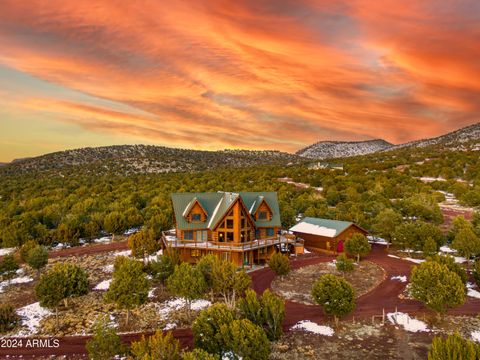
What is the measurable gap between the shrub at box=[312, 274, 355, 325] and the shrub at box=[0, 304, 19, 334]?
31.8m

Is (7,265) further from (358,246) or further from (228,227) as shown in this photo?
(358,246)

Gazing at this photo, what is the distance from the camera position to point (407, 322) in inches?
1340

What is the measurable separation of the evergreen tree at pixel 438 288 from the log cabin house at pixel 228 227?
23719 mm

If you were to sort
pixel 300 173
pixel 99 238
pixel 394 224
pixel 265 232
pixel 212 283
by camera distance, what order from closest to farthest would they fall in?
1. pixel 212 283
2. pixel 265 232
3. pixel 394 224
4. pixel 99 238
5. pixel 300 173

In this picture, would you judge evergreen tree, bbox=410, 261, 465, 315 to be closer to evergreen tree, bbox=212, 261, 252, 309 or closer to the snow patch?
evergreen tree, bbox=212, 261, 252, 309

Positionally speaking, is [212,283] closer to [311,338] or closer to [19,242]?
[311,338]

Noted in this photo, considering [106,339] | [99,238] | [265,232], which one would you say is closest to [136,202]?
[99,238]

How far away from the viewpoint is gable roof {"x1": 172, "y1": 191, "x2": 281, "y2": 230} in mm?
53594

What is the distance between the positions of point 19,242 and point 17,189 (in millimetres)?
64640

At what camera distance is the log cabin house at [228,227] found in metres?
51.6

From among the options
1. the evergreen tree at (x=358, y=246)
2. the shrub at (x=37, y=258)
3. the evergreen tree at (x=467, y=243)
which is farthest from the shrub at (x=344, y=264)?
the shrub at (x=37, y=258)

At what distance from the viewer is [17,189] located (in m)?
121

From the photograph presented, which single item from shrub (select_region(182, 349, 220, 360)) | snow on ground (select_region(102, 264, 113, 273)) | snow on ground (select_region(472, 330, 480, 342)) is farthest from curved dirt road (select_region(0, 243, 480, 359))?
snow on ground (select_region(102, 264, 113, 273))

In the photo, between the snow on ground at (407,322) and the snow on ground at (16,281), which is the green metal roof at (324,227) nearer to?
the snow on ground at (407,322)
